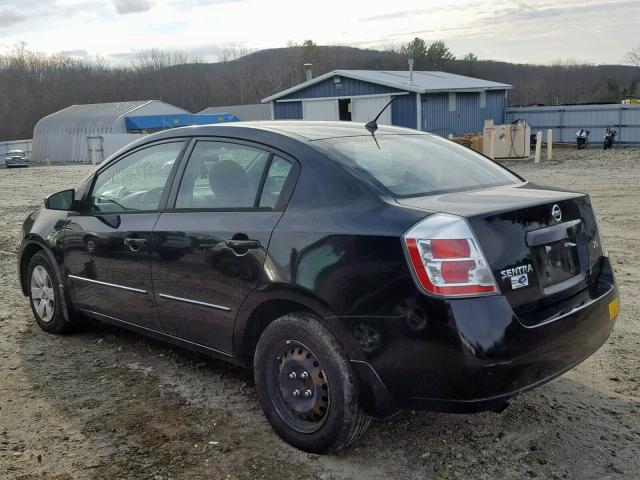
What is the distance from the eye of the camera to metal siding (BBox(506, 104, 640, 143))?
28797 millimetres

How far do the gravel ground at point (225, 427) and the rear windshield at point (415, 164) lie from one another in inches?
51.2

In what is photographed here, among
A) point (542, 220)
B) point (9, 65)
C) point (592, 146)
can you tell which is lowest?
point (592, 146)

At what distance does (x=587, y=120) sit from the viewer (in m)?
30.5

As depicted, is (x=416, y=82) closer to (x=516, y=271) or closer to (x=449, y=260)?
(x=516, y=271)

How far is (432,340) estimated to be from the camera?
2.75 metres

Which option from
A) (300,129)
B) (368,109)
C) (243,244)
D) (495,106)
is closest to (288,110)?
(368,109)

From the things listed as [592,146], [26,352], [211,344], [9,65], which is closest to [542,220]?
[211,344]

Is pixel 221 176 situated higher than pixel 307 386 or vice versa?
pixel 221 176

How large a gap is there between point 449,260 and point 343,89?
29.1 m

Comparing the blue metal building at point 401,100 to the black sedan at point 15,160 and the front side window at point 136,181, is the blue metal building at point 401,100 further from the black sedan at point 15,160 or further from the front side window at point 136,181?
the front side window at point 136,181

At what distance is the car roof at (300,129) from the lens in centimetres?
367

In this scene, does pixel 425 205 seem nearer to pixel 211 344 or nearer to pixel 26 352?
pixel 211 344

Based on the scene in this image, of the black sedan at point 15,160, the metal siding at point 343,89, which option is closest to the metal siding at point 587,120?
the metal siding at point 343,89

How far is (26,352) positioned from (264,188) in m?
2.57
